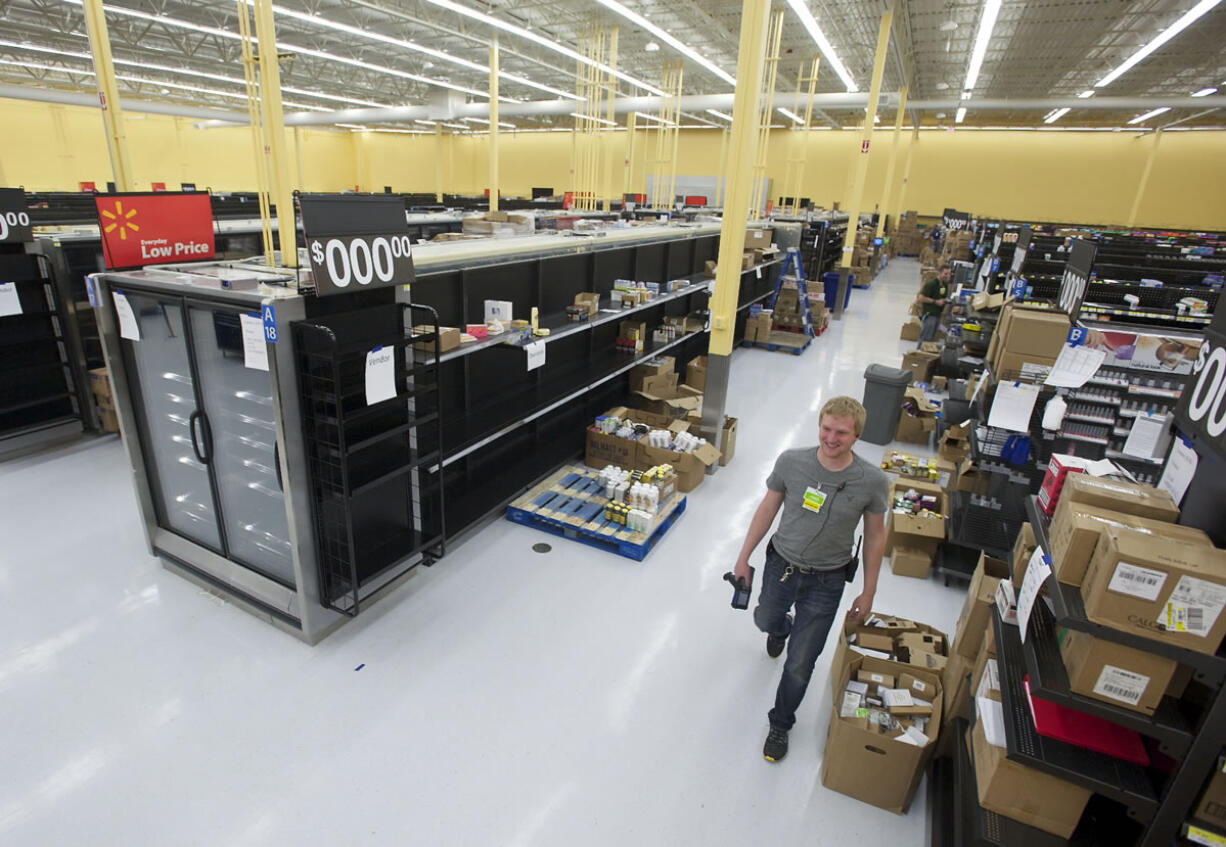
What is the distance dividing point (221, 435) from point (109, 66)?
3.81 meters

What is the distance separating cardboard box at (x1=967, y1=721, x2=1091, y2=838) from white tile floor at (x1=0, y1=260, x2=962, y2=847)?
662 mm

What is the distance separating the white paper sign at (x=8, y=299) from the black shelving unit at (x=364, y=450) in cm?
411

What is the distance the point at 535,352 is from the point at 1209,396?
371 cm

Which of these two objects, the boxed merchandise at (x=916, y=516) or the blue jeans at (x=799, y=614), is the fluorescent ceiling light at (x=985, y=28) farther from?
the blue jeans at (x=799, y=614)

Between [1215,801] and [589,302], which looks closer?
[1215,801]

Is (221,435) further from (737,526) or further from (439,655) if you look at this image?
(737,526)

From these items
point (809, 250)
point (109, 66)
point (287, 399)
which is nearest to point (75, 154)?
point (109, 66)

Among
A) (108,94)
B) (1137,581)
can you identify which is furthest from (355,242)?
(108,94)

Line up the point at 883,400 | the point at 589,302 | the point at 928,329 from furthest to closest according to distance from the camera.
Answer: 1. the point at 928,329
2. the point at 883,400
3. the point at 589,302

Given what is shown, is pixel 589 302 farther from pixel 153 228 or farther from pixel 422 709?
pixel 422 709

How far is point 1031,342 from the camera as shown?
4188 millimetres

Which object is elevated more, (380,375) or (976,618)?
(380,375)

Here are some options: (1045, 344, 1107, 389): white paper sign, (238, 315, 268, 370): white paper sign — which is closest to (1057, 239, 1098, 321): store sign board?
(1045, 344, 1107, 389): white paper sign

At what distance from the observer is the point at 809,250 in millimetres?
14352
